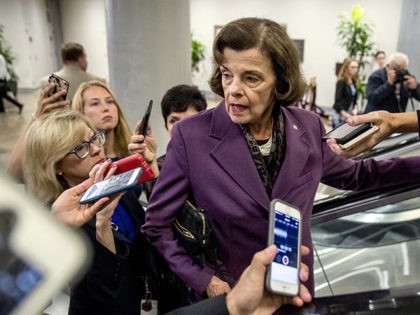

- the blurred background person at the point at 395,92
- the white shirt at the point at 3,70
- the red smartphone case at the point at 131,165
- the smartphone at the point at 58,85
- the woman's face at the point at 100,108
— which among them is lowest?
the white shirt at the point at 3,70

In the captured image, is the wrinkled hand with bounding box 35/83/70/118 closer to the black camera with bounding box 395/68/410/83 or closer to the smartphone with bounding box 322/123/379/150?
the smartphone with bounding box 322/123/379/150

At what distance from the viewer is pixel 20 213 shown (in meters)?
0.69

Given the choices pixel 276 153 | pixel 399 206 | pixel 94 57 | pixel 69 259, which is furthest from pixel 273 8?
pixel 69 259

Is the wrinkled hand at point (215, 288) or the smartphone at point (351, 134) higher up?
the smartphone at point (351, 134)

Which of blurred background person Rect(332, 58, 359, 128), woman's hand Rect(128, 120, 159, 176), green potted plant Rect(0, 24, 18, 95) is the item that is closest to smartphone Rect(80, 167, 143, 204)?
woman's hand Rect(128, 120, 159, 176)

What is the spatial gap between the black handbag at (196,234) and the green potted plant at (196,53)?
35.6 ft

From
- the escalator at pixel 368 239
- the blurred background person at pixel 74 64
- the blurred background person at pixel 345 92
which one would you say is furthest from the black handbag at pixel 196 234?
the blurred background person at pixel 345 92

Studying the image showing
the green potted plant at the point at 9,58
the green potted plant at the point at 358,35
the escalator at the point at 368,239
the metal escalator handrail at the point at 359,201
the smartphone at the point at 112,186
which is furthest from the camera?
the green potted plant at the point at 9,58

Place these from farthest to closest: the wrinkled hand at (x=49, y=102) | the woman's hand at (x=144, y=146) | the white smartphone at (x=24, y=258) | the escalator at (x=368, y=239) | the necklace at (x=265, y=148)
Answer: the wrinkled hand at (x=49, y=102), the woman's hand at (x=144, y=146), the escalator at (x=368, y=239), the necklace at (x=265, y=148), the white smartphone at (x=24, y=258)

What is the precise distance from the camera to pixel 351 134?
155 cm

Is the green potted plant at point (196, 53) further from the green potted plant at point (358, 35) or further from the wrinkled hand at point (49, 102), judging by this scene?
the wrinkled hand at point (49, 102)

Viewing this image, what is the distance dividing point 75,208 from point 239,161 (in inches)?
22.9

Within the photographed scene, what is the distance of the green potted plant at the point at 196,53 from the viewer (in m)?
11.7

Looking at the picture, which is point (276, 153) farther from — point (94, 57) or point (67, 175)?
point (94, 57)
